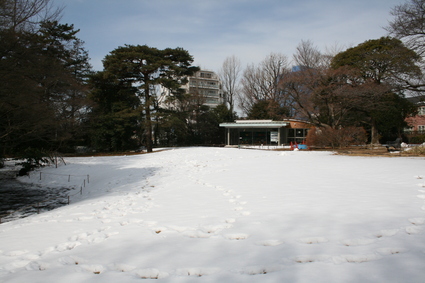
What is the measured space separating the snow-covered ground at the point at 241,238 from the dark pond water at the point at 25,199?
7.60 feet

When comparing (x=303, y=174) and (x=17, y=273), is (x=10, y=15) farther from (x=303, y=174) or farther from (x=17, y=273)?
(x=303, y=174)

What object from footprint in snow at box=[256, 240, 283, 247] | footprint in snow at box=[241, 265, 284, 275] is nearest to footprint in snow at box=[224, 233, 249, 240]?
footprint in snow at box=[256, 240, 283, 247]

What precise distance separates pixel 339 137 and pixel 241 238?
17232 mm

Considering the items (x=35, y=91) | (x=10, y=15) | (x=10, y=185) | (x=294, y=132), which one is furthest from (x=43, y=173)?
(x=294, y=132)

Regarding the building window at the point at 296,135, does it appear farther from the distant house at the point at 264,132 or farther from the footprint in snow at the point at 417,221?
the footprint in snow at the point at 417,221

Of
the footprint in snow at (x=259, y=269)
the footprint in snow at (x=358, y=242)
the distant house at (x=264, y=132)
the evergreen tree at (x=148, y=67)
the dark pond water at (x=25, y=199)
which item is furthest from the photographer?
the distant house at (x=264, y=132)

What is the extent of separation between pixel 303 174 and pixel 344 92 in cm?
1516

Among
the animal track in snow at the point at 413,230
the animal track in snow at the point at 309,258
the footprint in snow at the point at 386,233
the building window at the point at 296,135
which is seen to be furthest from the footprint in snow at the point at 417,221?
the building window at the point at 296,135

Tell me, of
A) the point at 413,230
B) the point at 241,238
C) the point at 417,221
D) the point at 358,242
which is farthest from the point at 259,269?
the point at 417,221

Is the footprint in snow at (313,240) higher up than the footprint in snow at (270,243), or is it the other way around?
the footprint in snow at (313,240)

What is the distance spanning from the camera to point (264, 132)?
30016 millimetres

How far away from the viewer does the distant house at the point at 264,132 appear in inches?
1156

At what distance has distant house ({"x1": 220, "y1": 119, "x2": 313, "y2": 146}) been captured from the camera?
29.4 metres

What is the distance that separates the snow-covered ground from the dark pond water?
7.60 feet
